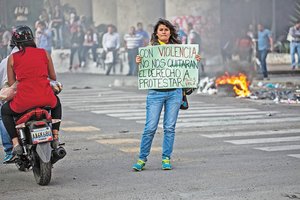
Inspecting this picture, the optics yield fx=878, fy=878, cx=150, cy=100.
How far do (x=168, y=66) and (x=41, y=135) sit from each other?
75.1 inches

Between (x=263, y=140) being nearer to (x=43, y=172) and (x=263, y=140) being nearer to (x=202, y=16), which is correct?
(x=43, y=172)

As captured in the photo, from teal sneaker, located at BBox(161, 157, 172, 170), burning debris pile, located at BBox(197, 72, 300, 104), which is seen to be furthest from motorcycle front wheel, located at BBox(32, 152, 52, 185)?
burning debris pile, located at BBox(197, 72, 300, 104)

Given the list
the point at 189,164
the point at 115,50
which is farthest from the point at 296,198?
the point at 115,50

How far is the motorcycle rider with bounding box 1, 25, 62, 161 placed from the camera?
8859 mm

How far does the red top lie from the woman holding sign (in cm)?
112

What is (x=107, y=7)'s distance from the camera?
37.7 metres

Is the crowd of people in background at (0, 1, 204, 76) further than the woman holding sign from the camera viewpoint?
Yes

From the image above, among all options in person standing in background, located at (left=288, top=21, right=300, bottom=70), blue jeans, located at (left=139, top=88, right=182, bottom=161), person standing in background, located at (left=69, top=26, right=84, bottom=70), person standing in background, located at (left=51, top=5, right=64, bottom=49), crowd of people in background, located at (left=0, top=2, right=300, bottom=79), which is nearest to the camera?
blue jeans, located at (left=139, top=88, right=182, bottom=161)

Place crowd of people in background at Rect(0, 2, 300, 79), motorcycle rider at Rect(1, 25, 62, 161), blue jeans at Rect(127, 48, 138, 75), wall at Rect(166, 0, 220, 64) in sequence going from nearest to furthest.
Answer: motorcycle rider at Rect(1, 25, 62, 161) → crowd of people in background at Rect(0, 2, 300, 79) → blue jeans at Rect(127, 48, 138, 75) → wall at Rect(166, 0, 220, 64)

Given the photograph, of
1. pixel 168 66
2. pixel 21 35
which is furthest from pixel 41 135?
pixel 168 66

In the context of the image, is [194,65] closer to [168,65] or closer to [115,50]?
[168,65]

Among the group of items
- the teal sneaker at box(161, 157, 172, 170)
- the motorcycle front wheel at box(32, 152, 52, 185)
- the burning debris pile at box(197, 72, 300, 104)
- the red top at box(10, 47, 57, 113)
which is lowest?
the burning debris pile at box(197, 72, 300, 104)

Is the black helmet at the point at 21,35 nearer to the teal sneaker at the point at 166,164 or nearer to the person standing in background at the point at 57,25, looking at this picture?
the teal sneaker at the point at 166,164

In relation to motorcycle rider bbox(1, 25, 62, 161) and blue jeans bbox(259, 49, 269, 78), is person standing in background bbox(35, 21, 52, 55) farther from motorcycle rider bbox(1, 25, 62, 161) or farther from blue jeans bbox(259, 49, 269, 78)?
motorcycle rider bbox(1, 25, 62, 161)
